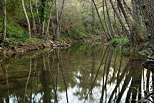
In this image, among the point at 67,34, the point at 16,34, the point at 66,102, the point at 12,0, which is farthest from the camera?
the point at 67,34

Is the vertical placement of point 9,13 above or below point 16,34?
above

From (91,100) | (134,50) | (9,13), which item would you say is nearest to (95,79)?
(91,100)

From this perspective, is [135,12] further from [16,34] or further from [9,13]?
[9,13]

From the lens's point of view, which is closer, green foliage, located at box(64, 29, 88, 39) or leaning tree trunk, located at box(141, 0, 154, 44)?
leaning tree trunk, located at box(141, 0, 154, 44)

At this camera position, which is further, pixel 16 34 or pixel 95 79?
pixel 16 34

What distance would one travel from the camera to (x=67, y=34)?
93.1 ft

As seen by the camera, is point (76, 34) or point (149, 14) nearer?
point (149, 14)

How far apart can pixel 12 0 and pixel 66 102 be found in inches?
711

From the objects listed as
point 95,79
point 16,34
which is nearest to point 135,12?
point 16,34

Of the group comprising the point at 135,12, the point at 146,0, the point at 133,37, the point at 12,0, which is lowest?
the point at 133,37

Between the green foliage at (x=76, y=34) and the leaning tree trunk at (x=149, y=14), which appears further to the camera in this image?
the green foliage at (x=76, y=34)

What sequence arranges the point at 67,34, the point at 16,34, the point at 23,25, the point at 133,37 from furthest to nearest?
1. the point at 67,34
2. the point at 23,25
3. the point at 16,34
4. the point at 133,37

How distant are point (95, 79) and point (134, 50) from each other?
714 cm

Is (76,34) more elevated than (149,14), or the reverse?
(149,14)
